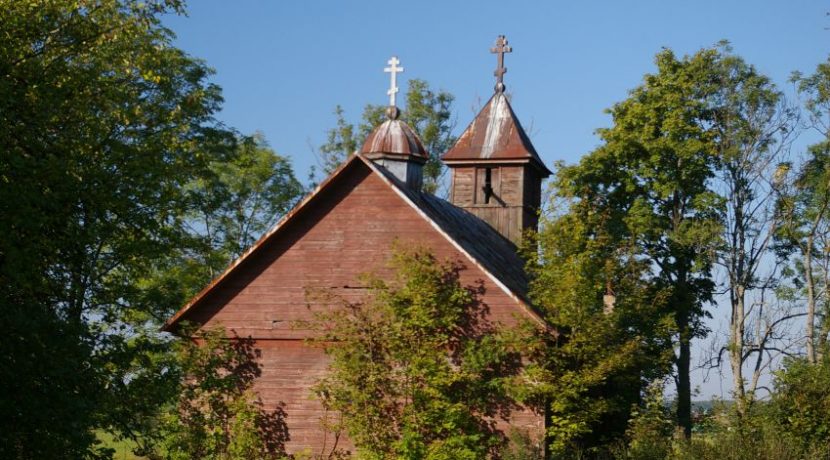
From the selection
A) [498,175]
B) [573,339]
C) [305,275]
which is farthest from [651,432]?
[498,175]

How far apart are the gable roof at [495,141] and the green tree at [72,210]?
14473 mm

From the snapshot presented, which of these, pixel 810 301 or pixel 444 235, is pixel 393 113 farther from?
pixel 810 301

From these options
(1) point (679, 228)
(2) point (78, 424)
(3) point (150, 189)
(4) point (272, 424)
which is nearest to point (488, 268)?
(4) point (272, 424)

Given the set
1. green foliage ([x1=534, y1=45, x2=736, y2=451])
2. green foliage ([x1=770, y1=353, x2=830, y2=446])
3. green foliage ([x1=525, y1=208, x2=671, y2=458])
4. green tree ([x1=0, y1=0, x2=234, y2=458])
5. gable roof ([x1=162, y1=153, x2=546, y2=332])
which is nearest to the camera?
green tree ([x1=0, y1=0, x2=234, y2=458])

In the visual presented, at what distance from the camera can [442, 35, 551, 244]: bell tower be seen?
32344 mm

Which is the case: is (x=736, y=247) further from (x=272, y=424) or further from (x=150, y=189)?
(x=150, y=189)

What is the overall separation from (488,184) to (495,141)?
1.36m

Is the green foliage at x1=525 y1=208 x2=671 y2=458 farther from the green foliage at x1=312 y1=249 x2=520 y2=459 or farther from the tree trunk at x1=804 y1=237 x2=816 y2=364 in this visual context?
the tree trunk at x1=804 y1=237 x2=816 y2=364

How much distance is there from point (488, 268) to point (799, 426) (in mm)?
7293

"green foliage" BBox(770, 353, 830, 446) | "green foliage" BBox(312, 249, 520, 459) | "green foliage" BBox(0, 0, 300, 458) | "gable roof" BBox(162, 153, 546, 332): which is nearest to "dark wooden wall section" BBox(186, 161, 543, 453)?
"gable roof" BBox(162, 153, 546, 332)

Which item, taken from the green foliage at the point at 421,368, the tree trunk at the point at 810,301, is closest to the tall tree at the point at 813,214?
the tree trunk at the point at 810,301

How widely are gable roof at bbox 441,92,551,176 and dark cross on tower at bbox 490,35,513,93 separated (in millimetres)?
341

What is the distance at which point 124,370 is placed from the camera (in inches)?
606

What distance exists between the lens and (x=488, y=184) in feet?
108
